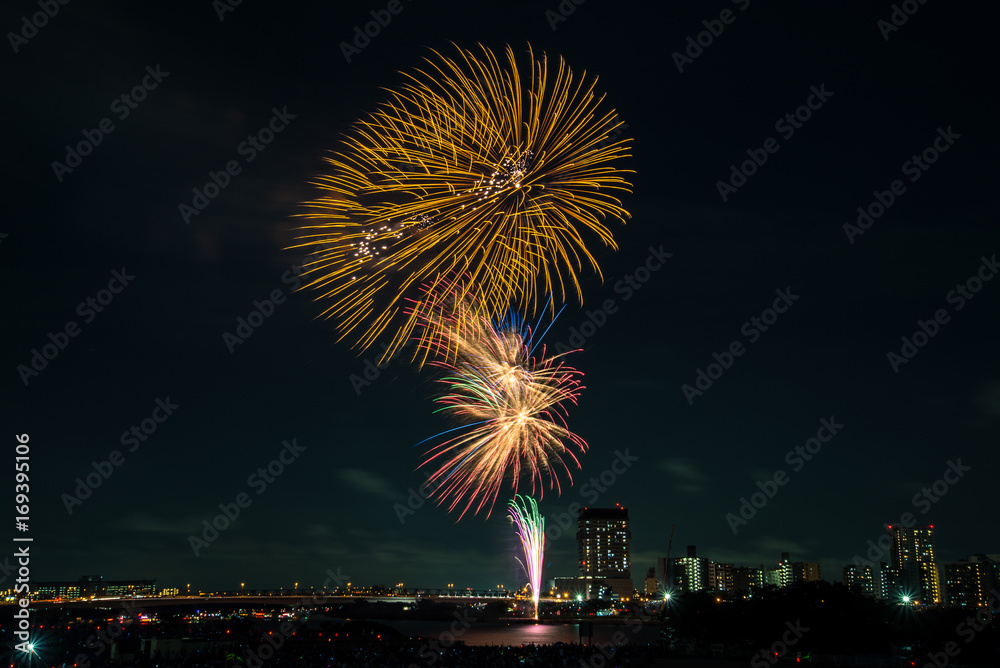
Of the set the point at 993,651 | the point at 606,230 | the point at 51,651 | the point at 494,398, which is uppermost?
the point at 606,230

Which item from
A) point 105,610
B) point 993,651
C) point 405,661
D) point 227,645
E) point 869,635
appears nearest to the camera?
point 405,661

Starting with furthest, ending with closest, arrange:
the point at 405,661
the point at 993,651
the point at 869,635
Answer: the point at 869,635, the point at 993,651, the point at 405,661

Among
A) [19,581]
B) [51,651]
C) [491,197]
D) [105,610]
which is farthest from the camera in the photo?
[105,610]

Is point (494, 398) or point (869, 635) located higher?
point (494, 398)

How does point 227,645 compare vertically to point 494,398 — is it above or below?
below

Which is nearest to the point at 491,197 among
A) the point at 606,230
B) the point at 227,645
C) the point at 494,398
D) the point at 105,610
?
the point at 606,230

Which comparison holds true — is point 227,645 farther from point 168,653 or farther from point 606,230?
point 606,230

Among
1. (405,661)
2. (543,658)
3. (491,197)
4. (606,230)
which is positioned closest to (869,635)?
(543,658)

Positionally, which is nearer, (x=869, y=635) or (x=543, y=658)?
(x=543, y=658)

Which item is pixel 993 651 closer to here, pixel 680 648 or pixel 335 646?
pixel 680 648
